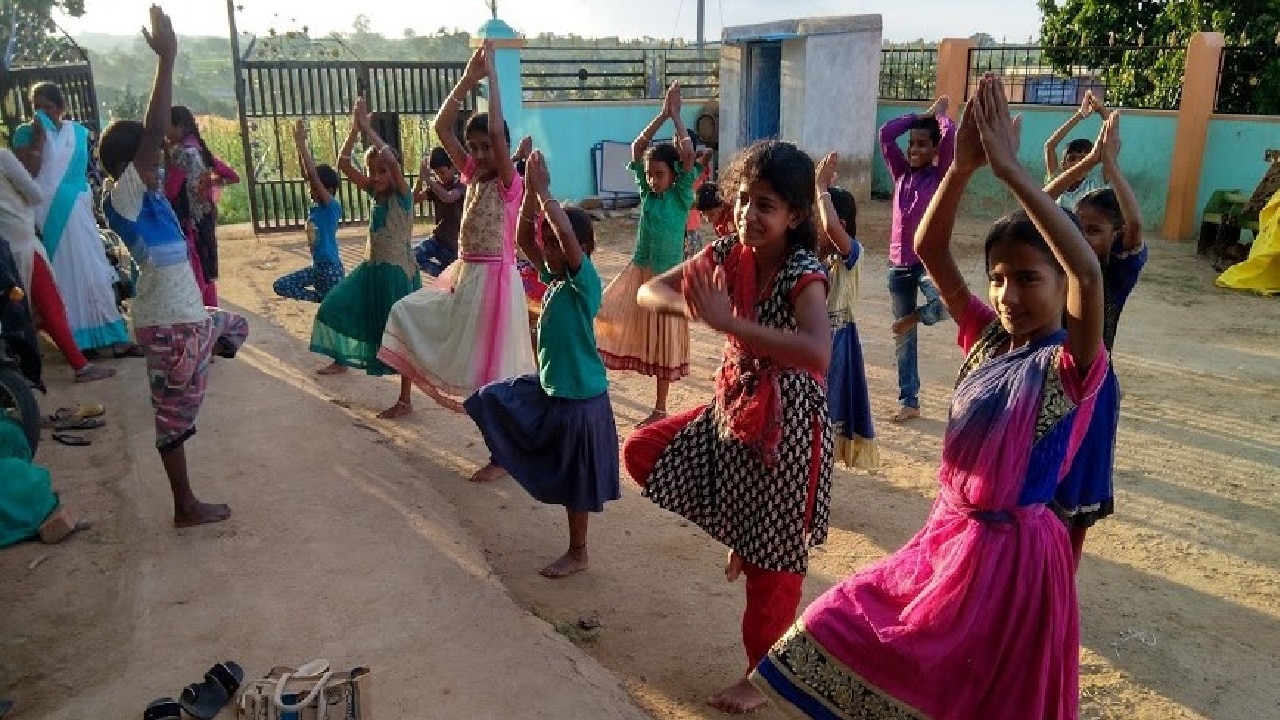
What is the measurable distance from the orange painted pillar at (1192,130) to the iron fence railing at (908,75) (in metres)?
4.25

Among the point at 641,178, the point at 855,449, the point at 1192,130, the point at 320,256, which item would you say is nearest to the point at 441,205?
the point at 320,256

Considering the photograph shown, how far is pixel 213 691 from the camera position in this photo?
288cm

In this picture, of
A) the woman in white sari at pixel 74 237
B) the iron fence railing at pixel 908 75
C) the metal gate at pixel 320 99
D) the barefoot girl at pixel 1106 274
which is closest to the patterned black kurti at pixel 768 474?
the barefoot girl at pixel 1106 274

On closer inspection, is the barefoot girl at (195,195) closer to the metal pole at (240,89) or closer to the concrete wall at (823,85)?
the metal pole at (240,89)

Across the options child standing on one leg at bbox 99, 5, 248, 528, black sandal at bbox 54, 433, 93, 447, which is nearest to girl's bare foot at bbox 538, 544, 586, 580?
child standing on one leg at bbox 99, 5, 248, 528

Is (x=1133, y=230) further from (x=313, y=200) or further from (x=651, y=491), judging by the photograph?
(x=313, y=200)

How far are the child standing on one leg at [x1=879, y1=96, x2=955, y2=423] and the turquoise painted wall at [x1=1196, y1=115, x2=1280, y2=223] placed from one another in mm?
8141

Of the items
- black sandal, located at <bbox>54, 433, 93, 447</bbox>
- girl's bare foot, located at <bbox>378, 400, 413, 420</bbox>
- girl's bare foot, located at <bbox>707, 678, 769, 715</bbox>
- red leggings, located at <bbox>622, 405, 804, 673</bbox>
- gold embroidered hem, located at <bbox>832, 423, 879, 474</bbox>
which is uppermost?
red leggings, located at <bbox>622, 405, 804, 673</bbox>

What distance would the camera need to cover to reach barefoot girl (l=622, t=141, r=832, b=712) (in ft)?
8.66

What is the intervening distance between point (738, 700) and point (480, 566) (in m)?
1.26

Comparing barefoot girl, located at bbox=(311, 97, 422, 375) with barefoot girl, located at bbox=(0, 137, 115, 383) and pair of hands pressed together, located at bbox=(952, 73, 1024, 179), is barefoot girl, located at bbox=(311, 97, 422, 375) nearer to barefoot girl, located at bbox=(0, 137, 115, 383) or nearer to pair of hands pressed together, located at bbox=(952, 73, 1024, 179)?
barefoot girl, located at bbox=(0, 137, 115, 383)

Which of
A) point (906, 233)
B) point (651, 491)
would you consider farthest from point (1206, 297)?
point (651, 491)

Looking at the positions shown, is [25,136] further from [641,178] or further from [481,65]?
[641,178]

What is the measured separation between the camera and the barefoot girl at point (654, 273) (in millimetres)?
5926
